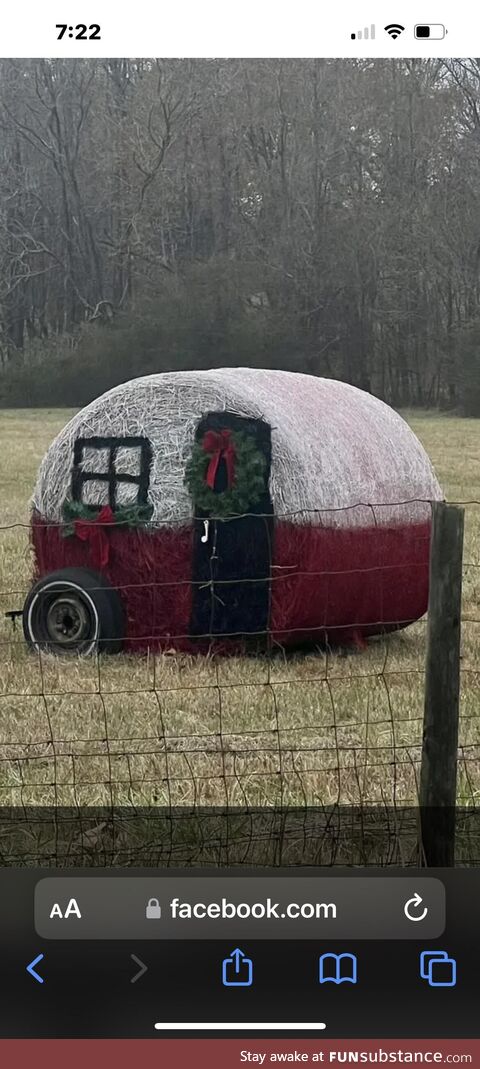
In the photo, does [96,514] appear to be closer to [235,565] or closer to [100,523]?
[100,523]

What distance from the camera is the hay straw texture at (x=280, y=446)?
24.4 ft

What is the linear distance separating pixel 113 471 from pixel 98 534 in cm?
41

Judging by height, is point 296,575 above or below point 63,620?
above

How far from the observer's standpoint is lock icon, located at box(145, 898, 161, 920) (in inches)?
66.5

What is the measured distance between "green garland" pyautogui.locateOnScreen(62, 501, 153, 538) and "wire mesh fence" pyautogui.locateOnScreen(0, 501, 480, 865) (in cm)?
36

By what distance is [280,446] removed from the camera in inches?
293

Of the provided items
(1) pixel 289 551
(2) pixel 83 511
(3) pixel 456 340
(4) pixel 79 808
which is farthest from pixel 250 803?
(3) pixel 456 340

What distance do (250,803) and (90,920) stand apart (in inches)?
117

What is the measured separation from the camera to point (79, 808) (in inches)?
175

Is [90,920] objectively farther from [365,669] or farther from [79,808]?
[365,669]

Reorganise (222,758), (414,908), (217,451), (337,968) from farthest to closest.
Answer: (217,451) → (222,758) → (414,908) → (337,968)

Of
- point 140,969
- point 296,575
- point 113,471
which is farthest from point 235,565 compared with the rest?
point 140,969
